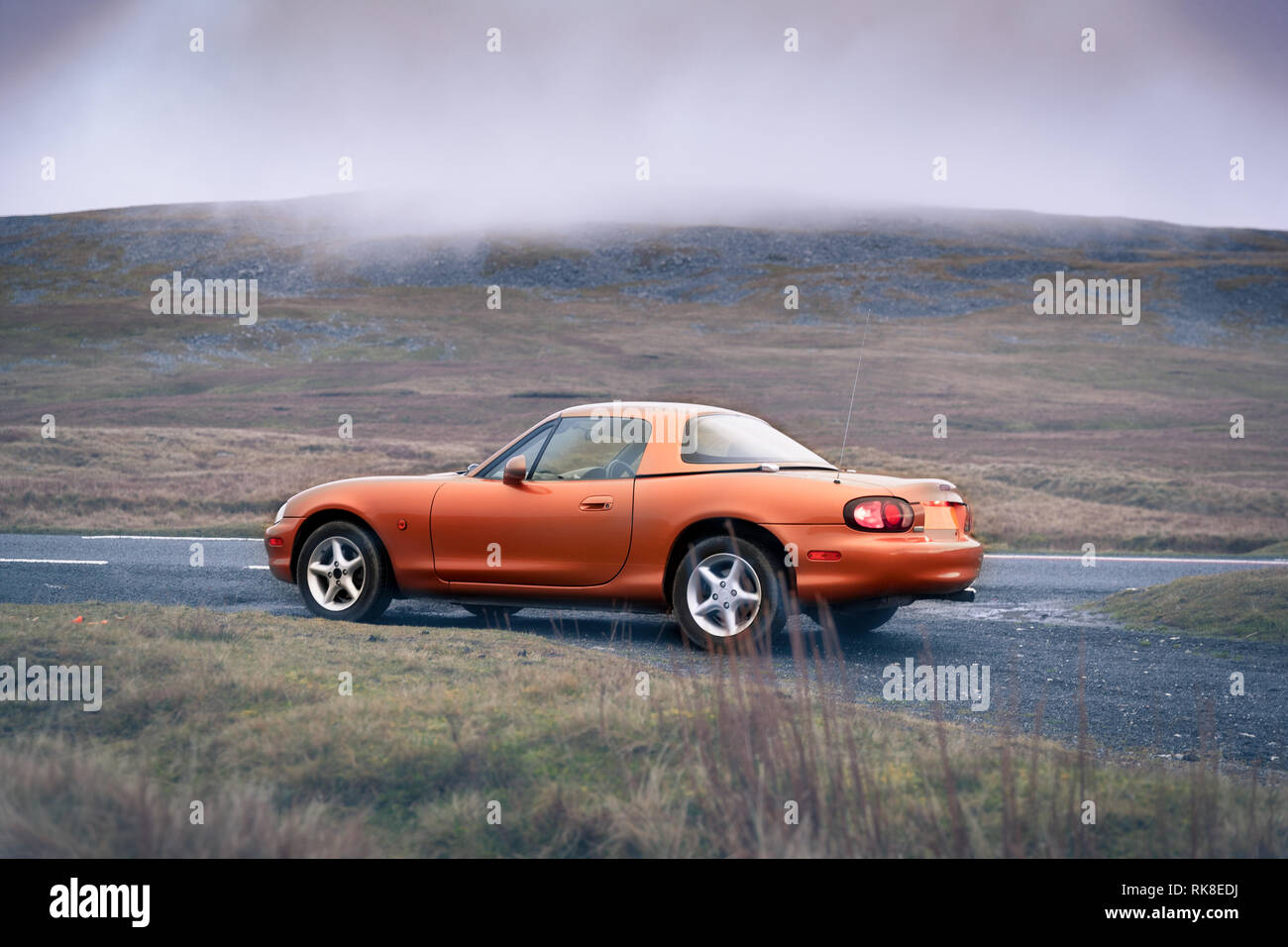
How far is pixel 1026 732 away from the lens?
538 cm

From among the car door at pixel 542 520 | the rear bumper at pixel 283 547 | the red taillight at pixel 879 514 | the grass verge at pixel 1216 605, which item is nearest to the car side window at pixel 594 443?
the car door at pixel 542 520

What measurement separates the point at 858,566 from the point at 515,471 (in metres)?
2.18

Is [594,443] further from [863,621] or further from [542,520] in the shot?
[863,621]

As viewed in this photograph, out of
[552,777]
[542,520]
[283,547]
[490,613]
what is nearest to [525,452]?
[542,520]

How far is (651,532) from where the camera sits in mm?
7105

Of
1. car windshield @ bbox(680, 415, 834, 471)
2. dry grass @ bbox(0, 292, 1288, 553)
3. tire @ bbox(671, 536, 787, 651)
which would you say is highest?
dry grass @ bbox(0, 292, 1288, 553)

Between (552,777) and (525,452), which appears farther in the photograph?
(525,452)

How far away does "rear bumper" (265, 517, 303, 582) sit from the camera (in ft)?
26.7

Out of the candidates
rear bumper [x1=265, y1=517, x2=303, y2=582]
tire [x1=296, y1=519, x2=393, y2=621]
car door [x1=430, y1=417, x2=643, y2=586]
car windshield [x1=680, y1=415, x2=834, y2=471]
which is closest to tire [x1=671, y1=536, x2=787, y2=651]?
car door [x1=430, y1=417, x2=643, y2=586]

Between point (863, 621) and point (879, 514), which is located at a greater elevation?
point (879, 514)

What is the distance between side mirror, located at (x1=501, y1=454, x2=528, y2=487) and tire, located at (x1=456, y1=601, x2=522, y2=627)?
118cm

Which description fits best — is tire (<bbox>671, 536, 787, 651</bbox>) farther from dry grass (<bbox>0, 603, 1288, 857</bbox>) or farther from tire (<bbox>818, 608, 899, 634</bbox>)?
tire (<bbox>818, 608, 899, 634</bbox>)

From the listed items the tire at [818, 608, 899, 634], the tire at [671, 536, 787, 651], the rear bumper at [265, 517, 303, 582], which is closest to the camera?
the tire at [671, 536, 787, 651]
